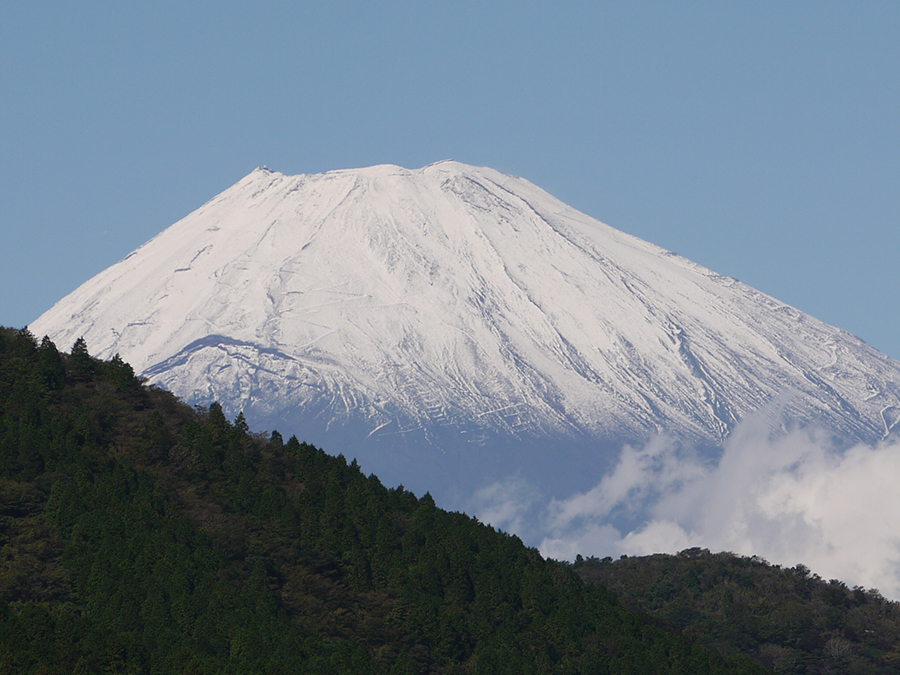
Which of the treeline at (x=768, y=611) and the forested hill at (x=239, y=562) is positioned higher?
the treeline at (x=768, y=611)

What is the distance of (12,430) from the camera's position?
78.4m

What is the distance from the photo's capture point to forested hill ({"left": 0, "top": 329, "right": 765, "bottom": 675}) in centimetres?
6550

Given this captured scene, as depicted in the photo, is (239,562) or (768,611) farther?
(768,611)

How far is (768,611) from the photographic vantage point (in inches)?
4313

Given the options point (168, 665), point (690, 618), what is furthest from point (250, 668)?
point (690, 618)

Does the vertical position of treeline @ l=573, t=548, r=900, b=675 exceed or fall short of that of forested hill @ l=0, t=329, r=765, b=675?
it exceeds it

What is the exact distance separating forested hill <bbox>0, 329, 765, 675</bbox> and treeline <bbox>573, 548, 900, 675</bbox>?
17717mm

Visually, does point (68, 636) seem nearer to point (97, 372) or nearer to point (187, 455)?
point (187, 455)

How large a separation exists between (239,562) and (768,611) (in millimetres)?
47177

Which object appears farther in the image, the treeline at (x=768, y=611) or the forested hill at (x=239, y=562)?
the treeline at (x=768, y=611)

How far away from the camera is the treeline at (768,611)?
340 ft

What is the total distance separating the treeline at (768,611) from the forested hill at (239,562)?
17717 mm

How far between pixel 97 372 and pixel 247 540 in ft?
62.4

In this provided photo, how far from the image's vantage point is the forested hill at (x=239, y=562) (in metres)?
65.5
